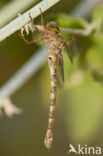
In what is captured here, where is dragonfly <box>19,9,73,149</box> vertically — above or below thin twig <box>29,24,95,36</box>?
below

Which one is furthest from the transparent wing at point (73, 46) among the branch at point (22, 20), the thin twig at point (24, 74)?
the branch at point (22, 20)

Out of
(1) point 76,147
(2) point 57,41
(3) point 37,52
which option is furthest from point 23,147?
(2) point 57,41

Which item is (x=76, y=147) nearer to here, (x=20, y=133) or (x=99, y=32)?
(x=20, y=133)

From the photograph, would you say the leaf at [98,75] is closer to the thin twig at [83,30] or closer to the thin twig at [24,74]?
the thin twig at [83,30]

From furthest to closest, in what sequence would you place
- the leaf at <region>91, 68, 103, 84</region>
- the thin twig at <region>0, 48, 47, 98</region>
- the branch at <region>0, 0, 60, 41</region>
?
the thin twig at <region>0, 48, 47, 98</region> → the leaf at <region>91, 68, 103, 84</region> → the branch at <region>0, 0, 60, 41</region>

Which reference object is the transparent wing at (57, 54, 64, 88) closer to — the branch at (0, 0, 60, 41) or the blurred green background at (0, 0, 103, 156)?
the blurred green background at (0, 0, 103, 156)

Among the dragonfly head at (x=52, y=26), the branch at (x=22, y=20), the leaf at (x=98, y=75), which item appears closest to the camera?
the branch at (x=22, y=20)

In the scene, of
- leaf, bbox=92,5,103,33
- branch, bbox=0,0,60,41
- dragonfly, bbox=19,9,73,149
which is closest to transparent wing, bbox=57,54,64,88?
dragonfly, bbox=19,9,73,149

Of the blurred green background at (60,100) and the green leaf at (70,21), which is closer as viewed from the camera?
the green leaf at (70,21)
